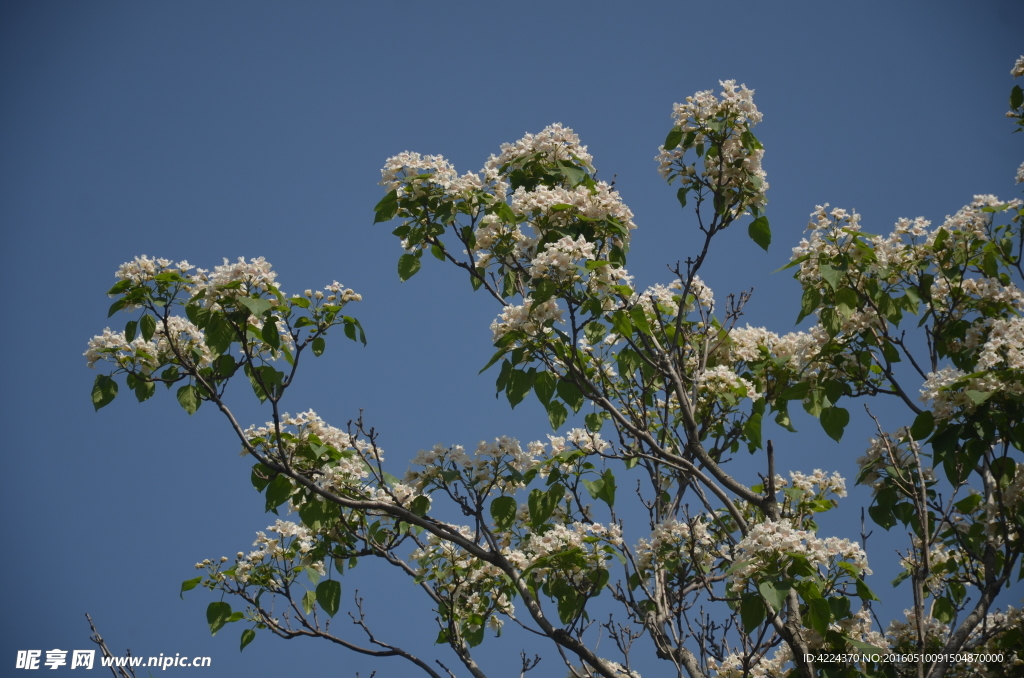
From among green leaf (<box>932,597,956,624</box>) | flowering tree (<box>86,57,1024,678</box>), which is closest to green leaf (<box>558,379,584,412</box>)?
flowering tree (<box>86,57,1024,678</box>)

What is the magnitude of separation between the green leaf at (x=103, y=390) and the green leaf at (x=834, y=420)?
4.68 m

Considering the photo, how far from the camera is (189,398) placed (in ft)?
17.8

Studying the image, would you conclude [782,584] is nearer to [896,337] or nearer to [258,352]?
[896,337]

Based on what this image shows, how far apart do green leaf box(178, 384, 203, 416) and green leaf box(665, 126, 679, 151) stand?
142 inches

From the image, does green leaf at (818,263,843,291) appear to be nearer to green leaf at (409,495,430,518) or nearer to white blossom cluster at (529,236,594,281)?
white blossom cluster at (529,236,594,281)

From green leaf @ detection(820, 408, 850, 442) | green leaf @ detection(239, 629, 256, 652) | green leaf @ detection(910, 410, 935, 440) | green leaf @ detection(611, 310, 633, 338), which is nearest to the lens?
green leaf @ detection(910, 410, 935, 440)

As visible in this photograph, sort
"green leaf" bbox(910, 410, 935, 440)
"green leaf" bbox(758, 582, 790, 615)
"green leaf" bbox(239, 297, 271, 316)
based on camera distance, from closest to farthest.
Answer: "green leaf" bbox(758, 582, 790, 615) → "green leaf" bbox(910, 410, 935, 440) → "green leaf" bbox(239, 297, 271, 316)

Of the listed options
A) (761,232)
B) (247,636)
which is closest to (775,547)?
(761,232)

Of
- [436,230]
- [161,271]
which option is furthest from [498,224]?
[161,271]

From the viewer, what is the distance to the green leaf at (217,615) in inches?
242

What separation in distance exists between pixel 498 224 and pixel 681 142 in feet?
4.58

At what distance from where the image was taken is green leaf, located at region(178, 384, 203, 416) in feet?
17.7

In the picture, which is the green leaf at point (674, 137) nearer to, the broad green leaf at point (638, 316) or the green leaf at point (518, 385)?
the broad green leaf at point (638, 316)

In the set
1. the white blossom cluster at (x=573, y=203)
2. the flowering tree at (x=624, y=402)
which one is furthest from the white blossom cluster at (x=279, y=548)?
the white blossom cluster at (x=573, y=203)
